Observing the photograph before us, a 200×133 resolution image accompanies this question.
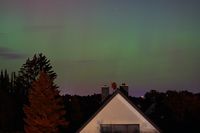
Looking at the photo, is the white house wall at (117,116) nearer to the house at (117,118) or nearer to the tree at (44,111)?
the house at (117,118)

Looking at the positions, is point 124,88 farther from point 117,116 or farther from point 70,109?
point 70,109

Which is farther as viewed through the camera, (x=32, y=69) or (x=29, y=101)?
(x=32, y=69)

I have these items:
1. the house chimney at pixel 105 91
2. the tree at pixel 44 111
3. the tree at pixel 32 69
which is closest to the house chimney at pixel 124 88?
the house chimney at pixel 105 91

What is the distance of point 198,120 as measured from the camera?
70.6 meters

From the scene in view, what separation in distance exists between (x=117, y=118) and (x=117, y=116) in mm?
227

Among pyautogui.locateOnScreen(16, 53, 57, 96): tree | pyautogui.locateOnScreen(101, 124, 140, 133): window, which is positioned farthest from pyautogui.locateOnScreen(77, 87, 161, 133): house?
pyautogui.locateOnScreen(16, 53, 57, 96): tree

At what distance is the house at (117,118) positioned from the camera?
162ft

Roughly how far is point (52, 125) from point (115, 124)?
13046 millimetres

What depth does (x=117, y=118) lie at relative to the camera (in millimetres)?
50125

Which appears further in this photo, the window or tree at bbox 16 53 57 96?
tree at bbox 16 53 57 96

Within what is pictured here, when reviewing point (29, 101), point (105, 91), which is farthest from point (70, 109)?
point (105, 91)

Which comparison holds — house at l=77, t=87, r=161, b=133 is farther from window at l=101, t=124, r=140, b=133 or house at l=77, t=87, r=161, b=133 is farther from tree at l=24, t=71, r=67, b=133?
tree at l=24, t=71, r=67, b=133

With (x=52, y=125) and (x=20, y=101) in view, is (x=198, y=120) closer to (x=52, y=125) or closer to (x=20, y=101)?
(x=52, y=125)

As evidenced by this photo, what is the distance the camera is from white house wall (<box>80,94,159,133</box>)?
49406mm
